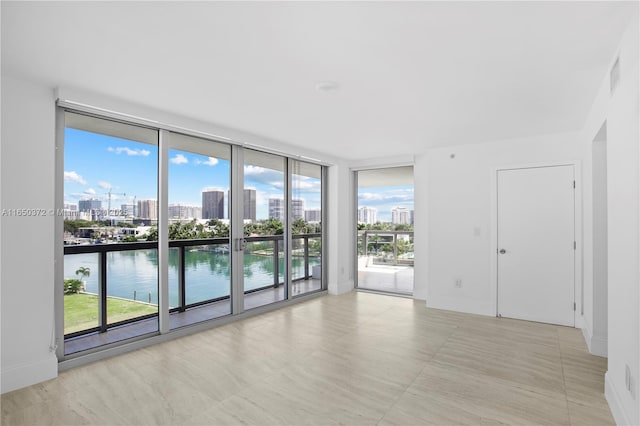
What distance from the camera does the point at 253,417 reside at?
232 cm

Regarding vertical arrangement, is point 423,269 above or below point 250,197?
below

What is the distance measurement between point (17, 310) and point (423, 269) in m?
5.05

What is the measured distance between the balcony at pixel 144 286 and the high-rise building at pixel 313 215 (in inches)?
38.8

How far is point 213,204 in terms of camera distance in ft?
14.2

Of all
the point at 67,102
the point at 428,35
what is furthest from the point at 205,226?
the point at 428,35

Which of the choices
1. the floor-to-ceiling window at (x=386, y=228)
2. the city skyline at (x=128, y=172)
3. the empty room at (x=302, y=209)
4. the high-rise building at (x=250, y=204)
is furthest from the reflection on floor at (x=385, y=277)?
the city skyline at (x=128, y=172)

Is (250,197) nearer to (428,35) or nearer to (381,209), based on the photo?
(381,209)

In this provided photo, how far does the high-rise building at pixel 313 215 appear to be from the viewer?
5.88m

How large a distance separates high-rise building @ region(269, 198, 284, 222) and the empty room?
37mm

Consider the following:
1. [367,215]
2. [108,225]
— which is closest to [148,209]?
[108,225]

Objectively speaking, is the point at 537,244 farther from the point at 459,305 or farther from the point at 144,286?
the point at 144,286

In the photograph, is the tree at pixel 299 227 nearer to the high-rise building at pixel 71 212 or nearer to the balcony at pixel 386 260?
the balcony at pixel 386 260

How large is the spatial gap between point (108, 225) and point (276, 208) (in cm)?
233

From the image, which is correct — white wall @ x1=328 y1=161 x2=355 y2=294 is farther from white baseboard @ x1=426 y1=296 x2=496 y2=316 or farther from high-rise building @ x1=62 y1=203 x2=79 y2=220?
high-rise building @ x1=62 y1=203 x2=79 y2=220
